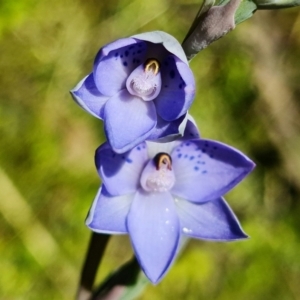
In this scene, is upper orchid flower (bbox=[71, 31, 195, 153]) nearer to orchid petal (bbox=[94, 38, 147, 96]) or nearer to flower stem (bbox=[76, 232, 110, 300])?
orchid petal (bbox=[94, 38, 147, 96])

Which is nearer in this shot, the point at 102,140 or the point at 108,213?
the point at 108,213

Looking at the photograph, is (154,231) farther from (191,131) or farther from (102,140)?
(102,140)

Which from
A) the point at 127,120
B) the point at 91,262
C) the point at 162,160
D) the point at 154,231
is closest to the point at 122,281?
the point at 91,262

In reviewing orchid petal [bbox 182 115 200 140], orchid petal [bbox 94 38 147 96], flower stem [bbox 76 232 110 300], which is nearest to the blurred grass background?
flower stem [bbox 76 232 110 300]

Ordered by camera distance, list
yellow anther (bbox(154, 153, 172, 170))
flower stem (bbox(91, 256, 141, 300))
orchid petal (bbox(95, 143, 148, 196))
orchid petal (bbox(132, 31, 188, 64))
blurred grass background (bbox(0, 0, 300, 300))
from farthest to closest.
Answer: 1. blurred grass background (bbox(0, 0, 300, 300))
2. flower stem (bbox(91, 256, 141, 300))
3. yellow anther (bbox(154, 153, 172, 170))
4. orchid petal (bbox(95, 143, 148, 196))
5. orchid petal (bbox(132, 31, 188, 64))

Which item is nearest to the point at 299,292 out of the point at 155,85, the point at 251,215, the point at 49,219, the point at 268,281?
the point at 268,281

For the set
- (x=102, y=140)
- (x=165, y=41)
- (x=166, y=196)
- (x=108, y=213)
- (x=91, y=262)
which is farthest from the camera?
(x=102, y=140)

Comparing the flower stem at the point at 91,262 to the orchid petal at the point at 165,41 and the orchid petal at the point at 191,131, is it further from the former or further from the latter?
the orchid petal at the point at 165,41
